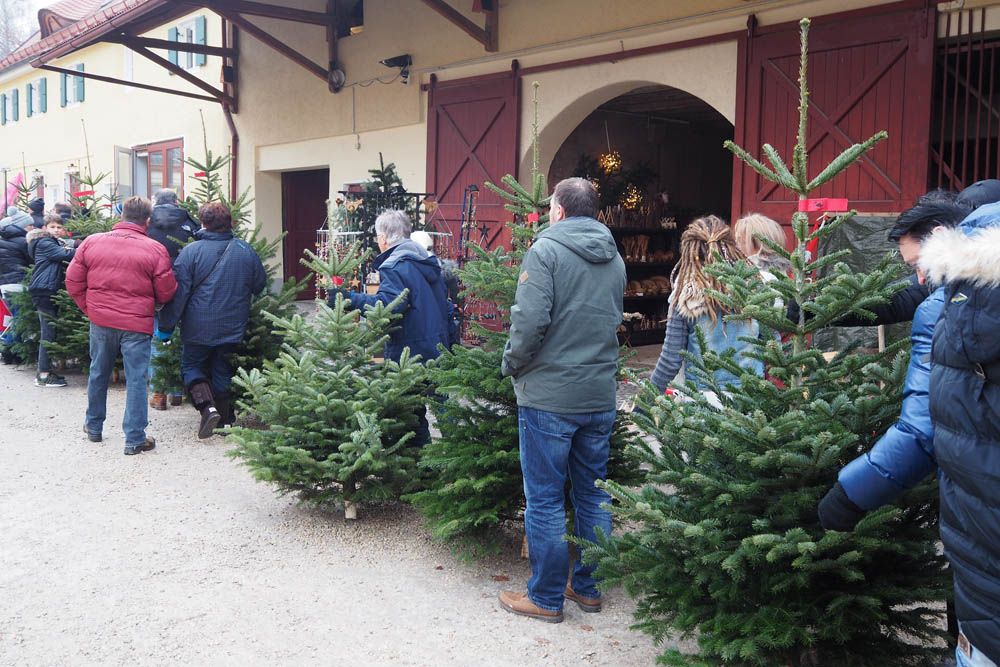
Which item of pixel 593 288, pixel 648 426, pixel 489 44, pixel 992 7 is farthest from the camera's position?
pixel 489 44

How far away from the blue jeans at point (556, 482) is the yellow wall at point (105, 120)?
1418 cm

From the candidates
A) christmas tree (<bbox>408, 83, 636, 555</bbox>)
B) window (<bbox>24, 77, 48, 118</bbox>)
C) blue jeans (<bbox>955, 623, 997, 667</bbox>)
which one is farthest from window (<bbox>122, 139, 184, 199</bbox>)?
blue jeans (<bbox>955, 623, 997, 667</bbox>)

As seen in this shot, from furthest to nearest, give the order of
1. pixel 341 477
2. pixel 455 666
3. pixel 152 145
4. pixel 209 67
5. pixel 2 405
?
pixel 152 145
pixel 209 67
pixel 2 405
pixel 341 477
pixel 455 666

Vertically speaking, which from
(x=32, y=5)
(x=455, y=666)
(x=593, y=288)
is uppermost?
(x=32, y=5)

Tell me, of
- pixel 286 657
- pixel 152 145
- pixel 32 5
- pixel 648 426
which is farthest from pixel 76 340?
pixel 32 5

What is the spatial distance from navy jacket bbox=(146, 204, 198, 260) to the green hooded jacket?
5069 mm

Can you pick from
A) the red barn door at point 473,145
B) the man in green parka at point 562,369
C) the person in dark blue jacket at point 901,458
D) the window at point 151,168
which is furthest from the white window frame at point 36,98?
the person in dark blue jacket at point 901,458

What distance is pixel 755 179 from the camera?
9.36 m

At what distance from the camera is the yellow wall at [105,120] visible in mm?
18578

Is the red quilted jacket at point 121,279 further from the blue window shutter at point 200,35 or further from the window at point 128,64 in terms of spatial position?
the window at point 128,64

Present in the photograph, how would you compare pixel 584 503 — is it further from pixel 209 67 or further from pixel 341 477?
pixel 209 67

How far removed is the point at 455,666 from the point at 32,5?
211 ft

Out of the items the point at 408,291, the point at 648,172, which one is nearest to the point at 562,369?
the point at 408,291

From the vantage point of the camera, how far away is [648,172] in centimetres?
1335
